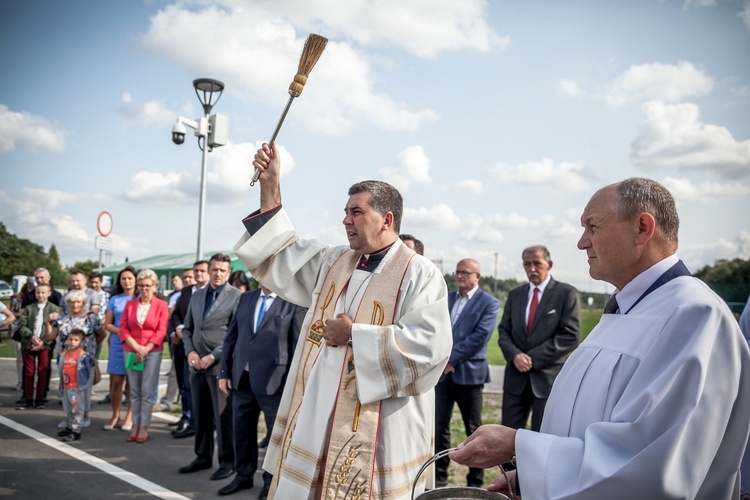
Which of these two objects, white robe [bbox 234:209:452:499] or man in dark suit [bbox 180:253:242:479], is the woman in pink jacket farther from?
white robe [bbox 234:209:452:499]

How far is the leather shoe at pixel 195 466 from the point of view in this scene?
18.2 ft

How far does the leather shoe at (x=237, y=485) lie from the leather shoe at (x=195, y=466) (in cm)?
69

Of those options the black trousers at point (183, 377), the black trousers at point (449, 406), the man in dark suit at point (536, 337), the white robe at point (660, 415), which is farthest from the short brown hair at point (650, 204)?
the black trousers at point (183, 377)

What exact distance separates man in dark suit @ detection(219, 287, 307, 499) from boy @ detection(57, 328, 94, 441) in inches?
102

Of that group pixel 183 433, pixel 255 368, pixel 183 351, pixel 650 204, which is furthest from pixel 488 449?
pixel 183 351

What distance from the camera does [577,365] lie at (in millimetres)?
1906

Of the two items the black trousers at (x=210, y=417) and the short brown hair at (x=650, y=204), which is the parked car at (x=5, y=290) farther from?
the short brown hair at (x=650, y=204)

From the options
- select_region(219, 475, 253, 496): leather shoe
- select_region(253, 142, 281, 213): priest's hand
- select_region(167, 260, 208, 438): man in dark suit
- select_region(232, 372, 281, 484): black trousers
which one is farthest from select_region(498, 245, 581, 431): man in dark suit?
select_region(167, 260, 208, 438): man in dark suit

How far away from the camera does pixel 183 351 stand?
302 inches

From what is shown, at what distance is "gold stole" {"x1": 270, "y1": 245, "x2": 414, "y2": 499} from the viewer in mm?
2873

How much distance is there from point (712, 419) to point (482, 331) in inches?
163

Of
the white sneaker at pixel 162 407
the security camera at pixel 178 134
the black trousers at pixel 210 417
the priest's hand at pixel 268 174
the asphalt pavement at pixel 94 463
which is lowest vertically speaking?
the asphalt pavement at pixel 94 463

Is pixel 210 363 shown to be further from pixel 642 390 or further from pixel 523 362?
pixel 642 390

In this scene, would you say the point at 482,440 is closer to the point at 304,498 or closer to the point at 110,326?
the point at 304,498
